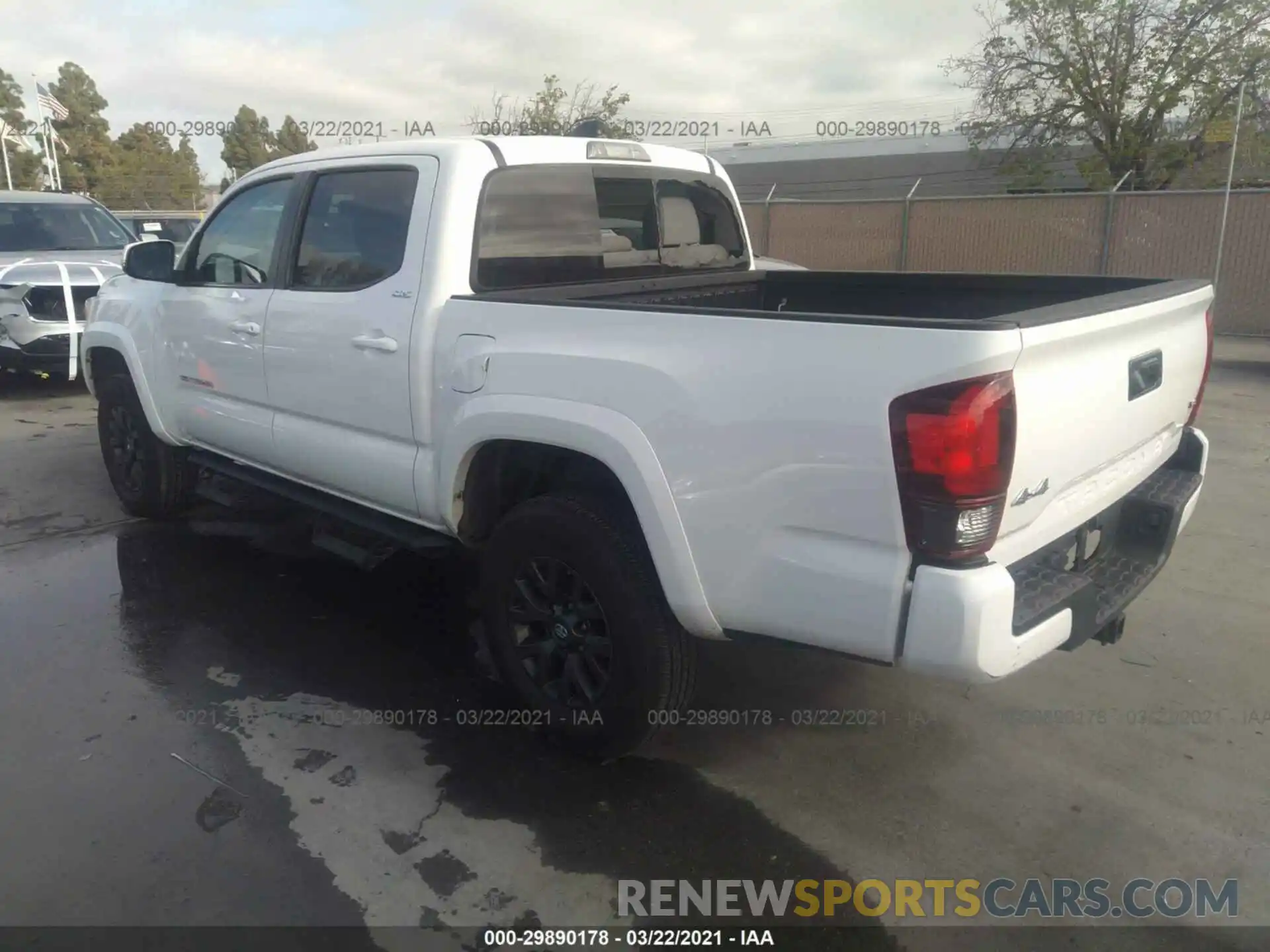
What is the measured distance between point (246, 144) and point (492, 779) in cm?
5740

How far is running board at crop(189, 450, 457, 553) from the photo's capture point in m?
3.72

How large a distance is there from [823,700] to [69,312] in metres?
8.37

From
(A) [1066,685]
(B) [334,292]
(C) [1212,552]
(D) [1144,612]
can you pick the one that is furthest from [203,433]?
(C) [1212,552]

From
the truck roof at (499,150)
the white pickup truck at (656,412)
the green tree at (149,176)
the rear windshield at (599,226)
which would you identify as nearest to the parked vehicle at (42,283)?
the white pickup truck at (656,412)

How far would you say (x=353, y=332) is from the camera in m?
3.70

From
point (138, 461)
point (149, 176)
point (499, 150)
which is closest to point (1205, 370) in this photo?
point (499, 150)

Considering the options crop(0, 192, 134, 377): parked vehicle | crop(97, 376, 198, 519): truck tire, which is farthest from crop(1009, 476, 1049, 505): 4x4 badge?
crop(0, 192, 134, 377): parked vehicle

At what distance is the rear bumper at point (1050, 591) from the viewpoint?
2285mm

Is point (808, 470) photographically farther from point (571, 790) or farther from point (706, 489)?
point (571, 790)

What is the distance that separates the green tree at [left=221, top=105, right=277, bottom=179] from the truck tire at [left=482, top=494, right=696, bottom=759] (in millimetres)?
52818

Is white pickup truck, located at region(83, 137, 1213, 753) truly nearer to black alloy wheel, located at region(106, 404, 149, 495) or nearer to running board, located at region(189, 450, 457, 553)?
running board, located at region(189, 450, 457, 553)

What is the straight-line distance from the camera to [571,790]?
3117 millimetres

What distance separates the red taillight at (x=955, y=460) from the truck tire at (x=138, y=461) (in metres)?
4.39

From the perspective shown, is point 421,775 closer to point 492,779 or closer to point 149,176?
point 492,779
